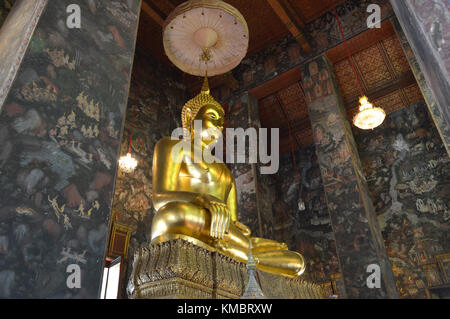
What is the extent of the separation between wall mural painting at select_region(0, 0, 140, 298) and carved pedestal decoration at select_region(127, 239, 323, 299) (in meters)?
0.70

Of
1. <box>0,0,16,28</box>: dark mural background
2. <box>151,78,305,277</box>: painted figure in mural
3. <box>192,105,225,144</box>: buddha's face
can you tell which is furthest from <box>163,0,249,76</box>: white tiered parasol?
<box>0,0,16,28</box>: dark mural background

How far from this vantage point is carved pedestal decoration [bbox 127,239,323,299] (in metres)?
2.48

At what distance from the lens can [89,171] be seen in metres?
2.07

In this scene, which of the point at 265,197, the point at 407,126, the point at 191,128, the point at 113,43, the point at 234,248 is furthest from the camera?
the point at 407,126

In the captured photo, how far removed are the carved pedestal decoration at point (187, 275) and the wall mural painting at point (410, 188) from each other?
4689 millimetres

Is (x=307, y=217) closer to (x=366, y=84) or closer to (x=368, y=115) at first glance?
(x=368, y=115)

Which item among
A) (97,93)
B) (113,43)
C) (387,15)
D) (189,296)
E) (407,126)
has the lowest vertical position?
(189,296)

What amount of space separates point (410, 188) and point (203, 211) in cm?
546

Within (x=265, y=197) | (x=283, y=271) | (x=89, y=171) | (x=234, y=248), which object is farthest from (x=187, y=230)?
(x=265, y=197)

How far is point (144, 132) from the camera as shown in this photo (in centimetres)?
729

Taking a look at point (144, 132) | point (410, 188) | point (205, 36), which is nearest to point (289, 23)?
point (205, 36)

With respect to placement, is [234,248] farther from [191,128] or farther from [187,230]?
[191,128]

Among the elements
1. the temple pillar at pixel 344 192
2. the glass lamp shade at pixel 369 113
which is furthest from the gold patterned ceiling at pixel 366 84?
the glass lamp shade at pixel 369 113
